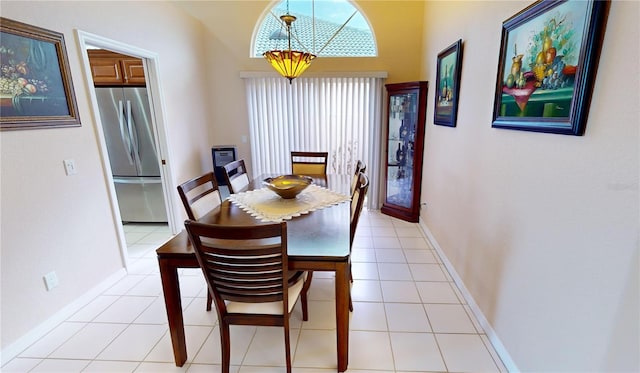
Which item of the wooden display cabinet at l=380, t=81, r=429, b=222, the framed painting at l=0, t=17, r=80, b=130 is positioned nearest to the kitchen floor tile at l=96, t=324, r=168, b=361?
the framed painting at l=0, t=17, r=80, b=130

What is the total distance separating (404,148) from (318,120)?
1.26 metres

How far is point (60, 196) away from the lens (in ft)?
6.65

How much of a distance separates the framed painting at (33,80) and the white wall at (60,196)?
0.18ft

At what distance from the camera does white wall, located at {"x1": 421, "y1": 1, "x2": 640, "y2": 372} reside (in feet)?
3.17

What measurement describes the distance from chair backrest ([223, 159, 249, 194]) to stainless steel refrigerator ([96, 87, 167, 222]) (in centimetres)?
113

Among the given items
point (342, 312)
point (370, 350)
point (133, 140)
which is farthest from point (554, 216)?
point (133, 140)

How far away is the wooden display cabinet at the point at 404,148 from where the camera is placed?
3496 millimetres

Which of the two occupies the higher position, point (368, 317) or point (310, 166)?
point (310, 166)

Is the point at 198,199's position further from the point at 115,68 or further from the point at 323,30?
the point at 323,30

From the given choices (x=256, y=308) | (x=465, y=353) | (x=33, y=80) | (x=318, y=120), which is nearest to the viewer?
(x=256, y=308)

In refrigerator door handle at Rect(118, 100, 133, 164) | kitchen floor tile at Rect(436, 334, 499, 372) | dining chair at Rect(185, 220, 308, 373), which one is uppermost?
refrigerator door handle at Rect(118, 100, 133, 164)

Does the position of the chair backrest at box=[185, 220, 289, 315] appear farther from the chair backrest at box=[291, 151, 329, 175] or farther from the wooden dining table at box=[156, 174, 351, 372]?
the chair backrest at box=[291, 151, 329, 175]

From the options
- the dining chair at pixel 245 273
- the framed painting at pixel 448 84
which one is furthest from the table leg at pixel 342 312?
the framed painting at pixel 448 84

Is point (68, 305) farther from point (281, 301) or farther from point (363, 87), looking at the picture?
point (363, 87)
